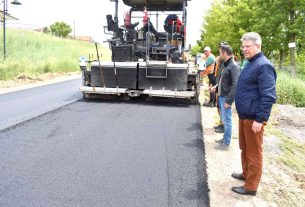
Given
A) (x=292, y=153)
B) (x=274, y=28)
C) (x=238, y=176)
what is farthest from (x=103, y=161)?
(x=274, y=28)

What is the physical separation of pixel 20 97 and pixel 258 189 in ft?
26.8

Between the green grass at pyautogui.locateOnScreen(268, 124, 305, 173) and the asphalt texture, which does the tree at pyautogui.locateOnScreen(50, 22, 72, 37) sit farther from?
the green grass at pyautogui.locateOnScreen(268, 124, 305, 173)

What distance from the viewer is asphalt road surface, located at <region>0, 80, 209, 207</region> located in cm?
389

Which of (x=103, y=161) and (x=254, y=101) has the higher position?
(x=254, y=101)

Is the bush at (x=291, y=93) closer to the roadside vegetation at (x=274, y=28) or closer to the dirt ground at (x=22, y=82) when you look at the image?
the roadside vegetation at (x=274, y=28)

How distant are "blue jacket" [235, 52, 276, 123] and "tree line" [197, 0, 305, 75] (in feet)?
47.7

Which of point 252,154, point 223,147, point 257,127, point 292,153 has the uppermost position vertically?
point 257,127

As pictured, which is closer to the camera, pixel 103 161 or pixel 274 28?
pixel 103 161

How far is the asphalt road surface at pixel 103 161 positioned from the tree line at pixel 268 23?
1254 centimetres

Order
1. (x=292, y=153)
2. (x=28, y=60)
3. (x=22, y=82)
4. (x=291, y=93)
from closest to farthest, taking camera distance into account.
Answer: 1. (x=292, y=153)
2. (x=291, y=93)
3. (x=22, y=82)
4. (x=28, y=60)

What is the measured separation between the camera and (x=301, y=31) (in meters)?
18.4

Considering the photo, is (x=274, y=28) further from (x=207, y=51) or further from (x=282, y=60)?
(x=207, y=51)

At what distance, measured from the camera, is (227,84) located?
6.00 meters

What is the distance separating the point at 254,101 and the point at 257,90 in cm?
12
